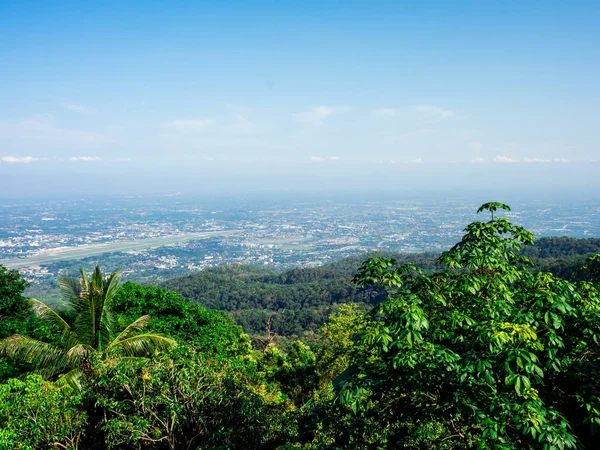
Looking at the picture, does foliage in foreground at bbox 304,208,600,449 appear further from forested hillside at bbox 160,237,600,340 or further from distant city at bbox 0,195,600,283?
distant city at bbox 0,195,600,283

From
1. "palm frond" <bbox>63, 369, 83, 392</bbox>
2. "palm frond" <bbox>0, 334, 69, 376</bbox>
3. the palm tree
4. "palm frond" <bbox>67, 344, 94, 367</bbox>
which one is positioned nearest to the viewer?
"palm frond" <bbox>63, 369, 83, 392</bbox>

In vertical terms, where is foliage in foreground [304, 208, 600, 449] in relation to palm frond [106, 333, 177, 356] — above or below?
above

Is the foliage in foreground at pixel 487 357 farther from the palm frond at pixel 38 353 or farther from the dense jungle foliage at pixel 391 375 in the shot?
the palm frond at pixel 38 353

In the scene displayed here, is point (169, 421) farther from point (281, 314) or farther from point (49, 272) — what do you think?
point (49, 272)

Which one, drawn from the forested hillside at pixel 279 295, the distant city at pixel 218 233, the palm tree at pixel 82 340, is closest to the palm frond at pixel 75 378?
the palm tree at pixel 82 340

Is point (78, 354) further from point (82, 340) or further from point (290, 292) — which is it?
point (290, 292)

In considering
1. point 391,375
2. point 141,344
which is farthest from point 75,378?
point 391,375

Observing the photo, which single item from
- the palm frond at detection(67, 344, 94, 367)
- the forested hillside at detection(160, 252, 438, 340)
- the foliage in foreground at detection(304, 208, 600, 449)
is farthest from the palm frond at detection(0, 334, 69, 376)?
the forested hillside at detection(160, 252, 438, 340)

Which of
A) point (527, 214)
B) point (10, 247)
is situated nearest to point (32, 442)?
point (10, 247)
